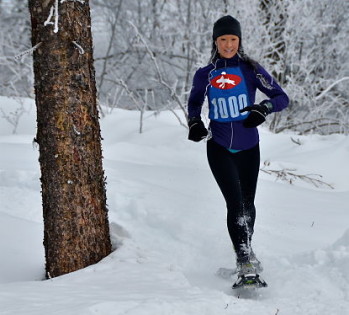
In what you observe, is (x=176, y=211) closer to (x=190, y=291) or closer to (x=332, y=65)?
(x=190, y=291)

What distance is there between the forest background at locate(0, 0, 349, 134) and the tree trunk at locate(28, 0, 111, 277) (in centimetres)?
135

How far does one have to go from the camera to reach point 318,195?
5.67 m

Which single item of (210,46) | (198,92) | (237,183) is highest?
(210,46)

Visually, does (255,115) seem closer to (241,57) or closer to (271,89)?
(271,89)

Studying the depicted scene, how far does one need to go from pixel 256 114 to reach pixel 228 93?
0.84ft

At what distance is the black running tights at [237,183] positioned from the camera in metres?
3.43

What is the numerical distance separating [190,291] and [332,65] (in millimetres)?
11154

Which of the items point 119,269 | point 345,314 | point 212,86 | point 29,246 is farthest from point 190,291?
point 29,246

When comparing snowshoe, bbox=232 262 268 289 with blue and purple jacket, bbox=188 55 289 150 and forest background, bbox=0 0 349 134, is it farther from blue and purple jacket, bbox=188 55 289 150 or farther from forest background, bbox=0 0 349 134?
forest background, bbox=0 0 349 134

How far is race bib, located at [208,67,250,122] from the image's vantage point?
3465mm

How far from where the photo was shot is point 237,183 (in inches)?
136

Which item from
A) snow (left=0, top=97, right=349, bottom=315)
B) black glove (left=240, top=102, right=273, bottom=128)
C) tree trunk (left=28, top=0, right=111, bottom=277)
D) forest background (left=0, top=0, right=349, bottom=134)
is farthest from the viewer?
forest background (left=0, top=0, right=349, bottom=134)

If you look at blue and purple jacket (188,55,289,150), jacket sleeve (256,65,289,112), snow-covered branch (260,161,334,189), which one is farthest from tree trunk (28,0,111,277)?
snow-covered branch (260,161,334,189)

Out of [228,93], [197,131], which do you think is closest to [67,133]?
[197,131]
